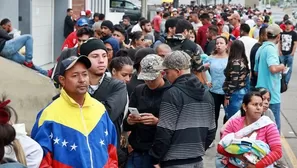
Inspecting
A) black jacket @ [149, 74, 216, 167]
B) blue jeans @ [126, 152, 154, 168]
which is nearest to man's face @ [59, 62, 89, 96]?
black jacket @ [149, 74, 216, 167]

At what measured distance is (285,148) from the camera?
34.0 ft

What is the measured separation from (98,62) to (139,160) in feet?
3.46

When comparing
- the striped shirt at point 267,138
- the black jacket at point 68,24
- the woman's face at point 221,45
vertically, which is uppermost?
the woman's face at point 221,45

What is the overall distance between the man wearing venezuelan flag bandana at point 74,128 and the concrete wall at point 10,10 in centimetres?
1003

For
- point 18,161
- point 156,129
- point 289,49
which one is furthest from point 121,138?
point 289,49

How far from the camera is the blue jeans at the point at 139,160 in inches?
224

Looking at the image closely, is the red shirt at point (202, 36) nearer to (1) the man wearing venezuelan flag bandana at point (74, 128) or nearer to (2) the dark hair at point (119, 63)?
(2) the dark hair at point (119, 63)

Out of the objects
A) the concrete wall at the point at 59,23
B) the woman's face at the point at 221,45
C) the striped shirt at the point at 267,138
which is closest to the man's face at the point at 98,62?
the striped shirt at the point at 267,138

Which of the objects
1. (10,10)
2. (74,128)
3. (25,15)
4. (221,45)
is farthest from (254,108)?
(25,15)

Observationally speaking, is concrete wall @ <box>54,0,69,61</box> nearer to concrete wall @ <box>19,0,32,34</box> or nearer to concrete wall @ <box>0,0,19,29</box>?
concrete wall @ <box>19,0,32,34</box>

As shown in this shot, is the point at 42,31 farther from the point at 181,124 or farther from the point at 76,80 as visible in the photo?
the point at 76,80

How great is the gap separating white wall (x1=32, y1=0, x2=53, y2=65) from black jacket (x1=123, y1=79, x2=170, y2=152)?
11.8m

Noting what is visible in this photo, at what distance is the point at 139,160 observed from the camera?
5738mm

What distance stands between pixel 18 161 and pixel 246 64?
5.78 metres
